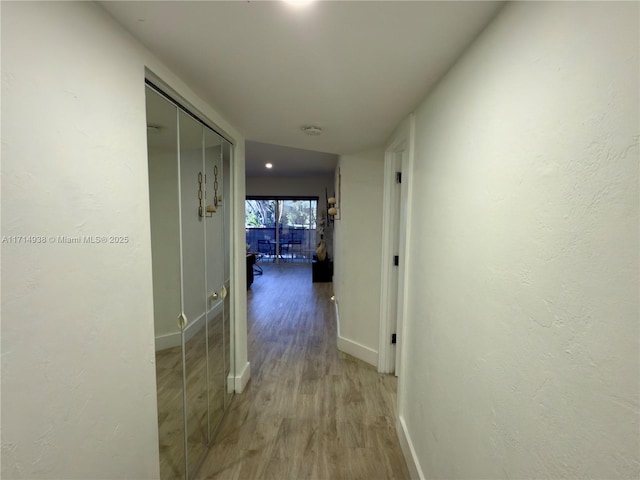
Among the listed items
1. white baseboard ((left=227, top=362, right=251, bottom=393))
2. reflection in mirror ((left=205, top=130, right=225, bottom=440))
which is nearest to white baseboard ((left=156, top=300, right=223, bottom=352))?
reflection in mirror ((left=205, top=130, right=225, bottom=440))

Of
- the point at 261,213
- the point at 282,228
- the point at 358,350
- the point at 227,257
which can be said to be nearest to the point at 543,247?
the point at 227,257

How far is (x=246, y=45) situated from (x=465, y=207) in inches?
39.6

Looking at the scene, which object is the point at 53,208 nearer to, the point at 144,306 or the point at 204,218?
the point at 144,306

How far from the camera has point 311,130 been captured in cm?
217

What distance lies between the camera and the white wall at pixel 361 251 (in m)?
3.03

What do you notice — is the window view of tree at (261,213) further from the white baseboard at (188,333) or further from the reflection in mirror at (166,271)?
the reflection in mirror at (166,271)

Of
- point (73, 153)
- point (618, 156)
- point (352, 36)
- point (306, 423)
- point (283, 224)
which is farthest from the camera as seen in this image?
point (283, 224)

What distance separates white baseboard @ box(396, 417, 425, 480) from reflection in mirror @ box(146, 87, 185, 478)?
129cm

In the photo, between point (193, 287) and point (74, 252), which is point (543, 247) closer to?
point (74, 252)

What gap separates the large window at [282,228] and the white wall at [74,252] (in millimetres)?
7478

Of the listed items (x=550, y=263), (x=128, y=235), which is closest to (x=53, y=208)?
(x=128, y=235)

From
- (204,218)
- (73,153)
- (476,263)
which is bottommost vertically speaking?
(476,263)

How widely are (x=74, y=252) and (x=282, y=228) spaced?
8097 millimetres

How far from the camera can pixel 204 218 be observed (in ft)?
6.02
